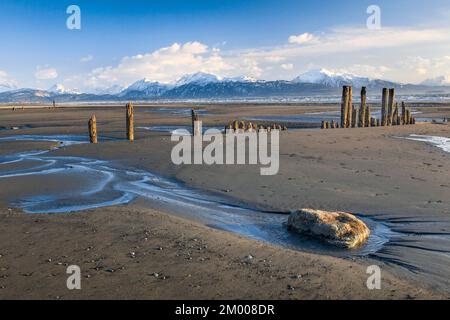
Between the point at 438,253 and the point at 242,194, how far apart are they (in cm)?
537

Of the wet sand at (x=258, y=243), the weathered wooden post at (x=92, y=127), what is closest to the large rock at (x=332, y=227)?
the wet sand at (x=258, y=243)

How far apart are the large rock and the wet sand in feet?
1.64

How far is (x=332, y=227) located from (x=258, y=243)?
1.33 m

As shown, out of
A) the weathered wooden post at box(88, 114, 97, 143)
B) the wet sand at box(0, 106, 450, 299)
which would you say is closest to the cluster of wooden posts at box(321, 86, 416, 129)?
the weathered wooden post at box(88, 114, 97, 143)

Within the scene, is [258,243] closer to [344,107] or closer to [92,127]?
[92,127]

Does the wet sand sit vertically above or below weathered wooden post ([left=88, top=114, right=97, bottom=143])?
below

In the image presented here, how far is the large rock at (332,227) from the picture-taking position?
7.37 m

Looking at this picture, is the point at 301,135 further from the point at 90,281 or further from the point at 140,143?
the point at 90,281

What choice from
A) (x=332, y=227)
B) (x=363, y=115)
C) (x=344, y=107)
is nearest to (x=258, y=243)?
(x=332, y=227)

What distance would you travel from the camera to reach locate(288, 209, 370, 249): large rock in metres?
7.37

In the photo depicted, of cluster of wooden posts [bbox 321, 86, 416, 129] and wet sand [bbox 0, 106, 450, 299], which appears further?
cluster of wooden posts [bbox 321, 86, 416, 129]

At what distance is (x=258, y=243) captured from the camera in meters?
7.41

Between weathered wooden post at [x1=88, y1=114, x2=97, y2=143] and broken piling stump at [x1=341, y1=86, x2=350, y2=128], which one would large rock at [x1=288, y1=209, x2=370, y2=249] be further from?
broken piling stump at [x1=341, y1=86, x2=350, y2=128]

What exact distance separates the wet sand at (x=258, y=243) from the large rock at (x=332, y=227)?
499mm
